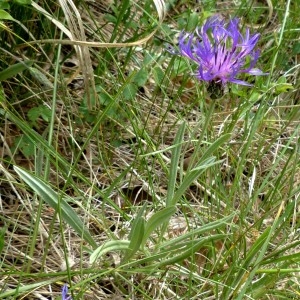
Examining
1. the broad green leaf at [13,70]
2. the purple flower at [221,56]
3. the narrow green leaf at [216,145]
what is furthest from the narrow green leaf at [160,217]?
the broad green leaf at [13,70]

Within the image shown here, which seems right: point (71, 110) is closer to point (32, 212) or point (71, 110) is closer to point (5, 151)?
point (5, 151)

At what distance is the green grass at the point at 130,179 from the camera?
120 cm

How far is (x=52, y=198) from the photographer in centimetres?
117

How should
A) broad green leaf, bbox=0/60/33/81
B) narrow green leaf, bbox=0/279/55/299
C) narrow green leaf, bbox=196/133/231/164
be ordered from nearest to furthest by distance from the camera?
narrow green leaf, bbox=0/279/55/299
narrow green leaf, bbox=196/133/231/164
broad green leaf, bbox=0/60/33/81

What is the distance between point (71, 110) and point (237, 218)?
47 centimetres

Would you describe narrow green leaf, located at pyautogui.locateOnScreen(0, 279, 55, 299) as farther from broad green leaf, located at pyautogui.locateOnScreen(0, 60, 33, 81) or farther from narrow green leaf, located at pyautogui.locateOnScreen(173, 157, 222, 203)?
broad green leaf, located at pyautogui.locateOnScreen(0, 60, 33, 81)

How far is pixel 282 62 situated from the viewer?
6.38 ft

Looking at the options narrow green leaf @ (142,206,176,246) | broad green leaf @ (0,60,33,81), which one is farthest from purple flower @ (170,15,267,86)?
broad green leaf @ (0,60,33,81)

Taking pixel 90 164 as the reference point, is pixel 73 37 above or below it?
above

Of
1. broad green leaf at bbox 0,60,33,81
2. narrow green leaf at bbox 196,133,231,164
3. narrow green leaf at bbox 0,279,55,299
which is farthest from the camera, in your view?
broad green leaf at bbox 0,60,33,81

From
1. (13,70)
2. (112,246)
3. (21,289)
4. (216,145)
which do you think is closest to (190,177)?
(216,145)

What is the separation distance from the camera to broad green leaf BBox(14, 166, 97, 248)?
116cm

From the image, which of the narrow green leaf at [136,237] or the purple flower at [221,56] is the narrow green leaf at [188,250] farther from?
the purple flower at [221,56]

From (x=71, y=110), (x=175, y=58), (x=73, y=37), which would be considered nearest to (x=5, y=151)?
(x=71, y=110)
